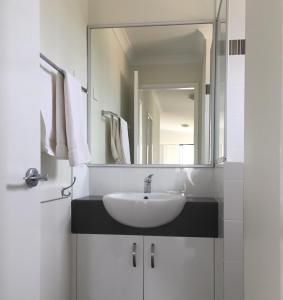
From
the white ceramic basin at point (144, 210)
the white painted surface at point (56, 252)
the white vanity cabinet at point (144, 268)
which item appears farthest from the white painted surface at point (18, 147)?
the white vanity cabinet at point (144, 268)

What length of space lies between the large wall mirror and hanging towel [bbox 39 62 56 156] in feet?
2.29

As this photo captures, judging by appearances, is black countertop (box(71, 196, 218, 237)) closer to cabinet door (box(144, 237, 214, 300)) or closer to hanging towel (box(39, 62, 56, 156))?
cabinet door (box(144, 237, 214, 300))

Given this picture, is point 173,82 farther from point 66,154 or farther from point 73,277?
point 73,277

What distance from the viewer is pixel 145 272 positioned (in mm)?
1872

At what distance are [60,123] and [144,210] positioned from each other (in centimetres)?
64

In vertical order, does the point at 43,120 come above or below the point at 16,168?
above

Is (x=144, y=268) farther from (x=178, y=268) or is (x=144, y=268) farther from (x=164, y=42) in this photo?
(x=164, y=42)

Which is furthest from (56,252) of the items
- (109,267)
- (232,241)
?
(232,241)

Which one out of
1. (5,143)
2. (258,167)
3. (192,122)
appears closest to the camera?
(258,167)

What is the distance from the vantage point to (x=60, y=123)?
5.14 feet

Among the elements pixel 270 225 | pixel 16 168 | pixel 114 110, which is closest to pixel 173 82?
pixel 114 110

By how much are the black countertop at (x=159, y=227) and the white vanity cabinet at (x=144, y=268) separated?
0.04m

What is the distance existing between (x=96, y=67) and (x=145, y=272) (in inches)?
56.8

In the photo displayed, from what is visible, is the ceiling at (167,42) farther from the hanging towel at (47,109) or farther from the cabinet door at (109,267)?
the cabinet door at (109,267)
